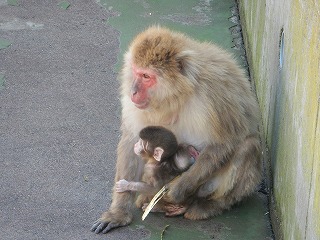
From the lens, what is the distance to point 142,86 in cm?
596

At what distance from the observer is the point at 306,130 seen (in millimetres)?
5090

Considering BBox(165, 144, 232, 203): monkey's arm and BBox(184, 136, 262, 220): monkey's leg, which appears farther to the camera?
BBox(184, 136, 262, 220): monkey's leg

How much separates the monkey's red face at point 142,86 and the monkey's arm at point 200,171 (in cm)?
55

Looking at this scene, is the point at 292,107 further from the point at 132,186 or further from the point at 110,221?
the point at 110,221

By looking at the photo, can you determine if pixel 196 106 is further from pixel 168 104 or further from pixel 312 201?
pixel 312 201

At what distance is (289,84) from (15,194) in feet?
7.31

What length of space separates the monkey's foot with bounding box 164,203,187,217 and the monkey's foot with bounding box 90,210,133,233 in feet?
0.91

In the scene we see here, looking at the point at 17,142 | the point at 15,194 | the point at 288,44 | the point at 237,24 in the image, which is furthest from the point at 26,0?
the point at 288,44

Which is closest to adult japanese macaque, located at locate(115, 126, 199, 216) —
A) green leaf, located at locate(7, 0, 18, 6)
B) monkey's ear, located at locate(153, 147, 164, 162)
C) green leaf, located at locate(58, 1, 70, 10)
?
monkey's ear, located at locate(153, 147, 164, 162)

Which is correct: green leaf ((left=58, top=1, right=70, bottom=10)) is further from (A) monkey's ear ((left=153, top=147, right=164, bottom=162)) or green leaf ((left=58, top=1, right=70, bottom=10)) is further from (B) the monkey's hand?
(A) monkey's ear ((left=153, top=147, right=164, bottom=162))

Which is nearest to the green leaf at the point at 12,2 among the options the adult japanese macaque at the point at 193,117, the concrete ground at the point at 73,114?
the concrete ground at the point at 73,114

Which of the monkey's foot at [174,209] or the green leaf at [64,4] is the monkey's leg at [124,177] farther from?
the green leaf at [64,4]

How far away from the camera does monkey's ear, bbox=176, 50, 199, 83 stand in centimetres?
591

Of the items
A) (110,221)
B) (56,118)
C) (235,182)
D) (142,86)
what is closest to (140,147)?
(142,86)
